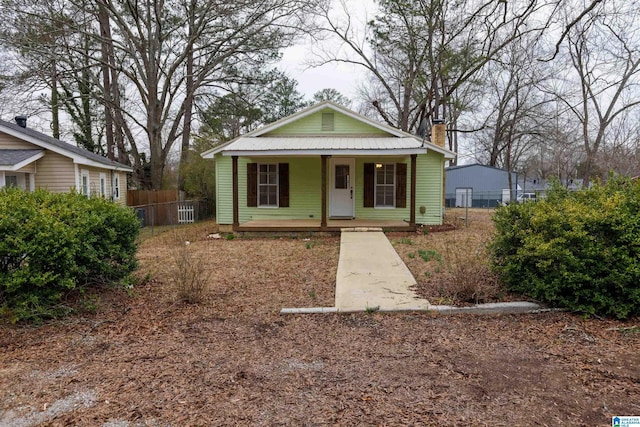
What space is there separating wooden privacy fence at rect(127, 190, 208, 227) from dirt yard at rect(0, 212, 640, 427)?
43.1ft

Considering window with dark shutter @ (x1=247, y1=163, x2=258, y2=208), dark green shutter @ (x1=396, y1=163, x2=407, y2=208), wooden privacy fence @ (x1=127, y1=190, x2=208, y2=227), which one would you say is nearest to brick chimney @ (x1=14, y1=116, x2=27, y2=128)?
wooden privacy fence @ (x1=127, y1=190, x2=208, y2=227)

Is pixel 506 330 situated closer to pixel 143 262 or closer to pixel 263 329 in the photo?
pixel 263 329

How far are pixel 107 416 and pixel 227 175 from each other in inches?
455

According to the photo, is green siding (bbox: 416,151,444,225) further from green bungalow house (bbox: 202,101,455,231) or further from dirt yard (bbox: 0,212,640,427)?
dirt yard (bbox: 0,212,640,427)

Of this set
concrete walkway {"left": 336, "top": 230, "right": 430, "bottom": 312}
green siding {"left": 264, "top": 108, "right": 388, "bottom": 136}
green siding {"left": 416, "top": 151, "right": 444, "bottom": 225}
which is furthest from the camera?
green siding {"left": 264, "top": 108, "right": 388, "bottom": 136}

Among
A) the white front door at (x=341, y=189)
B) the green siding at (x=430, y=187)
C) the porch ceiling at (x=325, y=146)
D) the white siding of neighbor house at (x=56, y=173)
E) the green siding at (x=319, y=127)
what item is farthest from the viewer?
the white siding of neighbor house at (x=56, y=173)

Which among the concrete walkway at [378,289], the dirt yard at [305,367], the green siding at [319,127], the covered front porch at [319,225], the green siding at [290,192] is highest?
the green siding at [319,127]

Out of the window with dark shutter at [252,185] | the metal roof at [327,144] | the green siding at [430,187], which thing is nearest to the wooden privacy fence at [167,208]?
the window with dark shutter at [252,185]

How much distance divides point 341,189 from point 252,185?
310 centimetres

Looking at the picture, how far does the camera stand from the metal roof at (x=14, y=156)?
11.9 meters

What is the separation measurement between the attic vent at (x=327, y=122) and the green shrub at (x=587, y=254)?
384 inches

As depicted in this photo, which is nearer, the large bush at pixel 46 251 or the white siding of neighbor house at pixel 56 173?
the large bush at pixel 46 251

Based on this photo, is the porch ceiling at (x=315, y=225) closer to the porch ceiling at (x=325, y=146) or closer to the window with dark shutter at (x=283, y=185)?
the window with dark shutter at (x=283, y=185)

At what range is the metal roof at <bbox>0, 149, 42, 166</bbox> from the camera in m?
11.9
